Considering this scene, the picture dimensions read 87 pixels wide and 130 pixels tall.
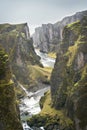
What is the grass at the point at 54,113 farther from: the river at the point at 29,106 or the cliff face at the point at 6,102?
the cliff face at the point at 6,102

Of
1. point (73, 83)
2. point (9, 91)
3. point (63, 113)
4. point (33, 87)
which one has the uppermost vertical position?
point (9, 91)

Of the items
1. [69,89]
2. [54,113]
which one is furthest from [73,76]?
[54,113]

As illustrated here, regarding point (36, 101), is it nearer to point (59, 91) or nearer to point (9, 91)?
point (59, 91)

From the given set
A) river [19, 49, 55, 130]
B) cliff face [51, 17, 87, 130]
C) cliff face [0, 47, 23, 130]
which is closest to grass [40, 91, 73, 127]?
cliff face [51, 17, 87, 130]

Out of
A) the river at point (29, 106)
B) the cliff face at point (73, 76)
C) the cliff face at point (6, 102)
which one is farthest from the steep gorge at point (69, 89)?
the cliff face at point (6, 102)

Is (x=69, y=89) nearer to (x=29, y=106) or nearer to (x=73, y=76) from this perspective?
(x=73, y=76)

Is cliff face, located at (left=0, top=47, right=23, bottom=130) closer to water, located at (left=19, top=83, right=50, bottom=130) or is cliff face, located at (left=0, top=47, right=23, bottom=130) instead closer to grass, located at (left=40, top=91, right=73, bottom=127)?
grass, located at (left=40, top=91, right=73, bottom=127)

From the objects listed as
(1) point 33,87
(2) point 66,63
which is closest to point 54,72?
(2) point 66,63
